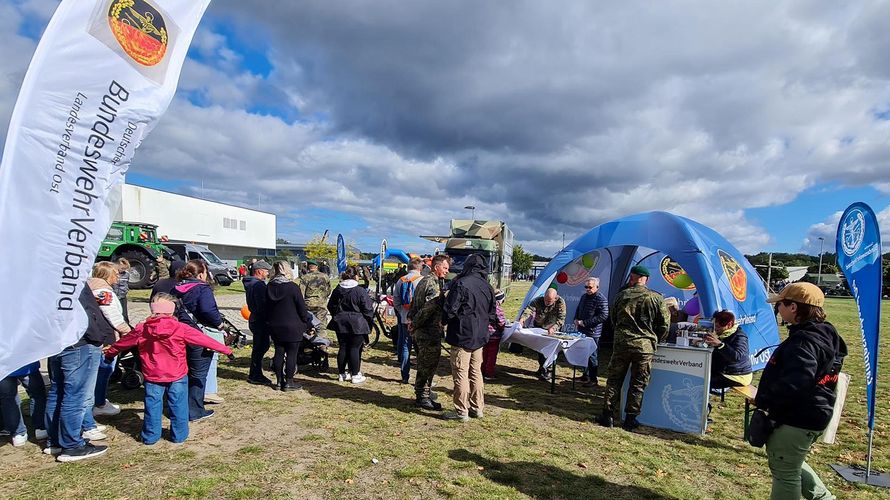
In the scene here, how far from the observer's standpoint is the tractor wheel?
53.9 ft

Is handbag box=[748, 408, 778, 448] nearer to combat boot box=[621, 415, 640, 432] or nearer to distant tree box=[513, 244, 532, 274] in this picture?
combat boot box=[621, 415, 640, 432]

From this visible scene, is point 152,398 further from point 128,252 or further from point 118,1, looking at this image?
point 128,252

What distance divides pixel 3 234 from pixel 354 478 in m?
2.85

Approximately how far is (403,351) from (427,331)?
1.42 m

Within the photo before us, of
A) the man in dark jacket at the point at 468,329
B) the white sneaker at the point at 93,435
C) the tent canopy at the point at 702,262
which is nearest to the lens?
the white sneaker at the point at 93,435

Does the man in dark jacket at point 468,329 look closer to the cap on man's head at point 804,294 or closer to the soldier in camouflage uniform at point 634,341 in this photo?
the soldier in camouflage uniform at point 634,341

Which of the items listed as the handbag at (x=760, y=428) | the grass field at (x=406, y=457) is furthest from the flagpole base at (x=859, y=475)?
the handbag at (x=760, y=428)

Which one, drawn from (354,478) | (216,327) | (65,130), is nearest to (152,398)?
(216,327)

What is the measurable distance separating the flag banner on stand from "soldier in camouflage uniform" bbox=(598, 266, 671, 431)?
465 cm

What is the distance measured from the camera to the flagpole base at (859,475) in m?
3.97

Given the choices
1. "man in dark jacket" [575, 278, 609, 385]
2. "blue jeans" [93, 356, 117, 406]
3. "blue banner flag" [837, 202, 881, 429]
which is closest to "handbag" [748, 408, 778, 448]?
"blue banner flag" [837, 202, 881, 429]

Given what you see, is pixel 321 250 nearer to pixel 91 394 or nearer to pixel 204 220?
pixel 204 220

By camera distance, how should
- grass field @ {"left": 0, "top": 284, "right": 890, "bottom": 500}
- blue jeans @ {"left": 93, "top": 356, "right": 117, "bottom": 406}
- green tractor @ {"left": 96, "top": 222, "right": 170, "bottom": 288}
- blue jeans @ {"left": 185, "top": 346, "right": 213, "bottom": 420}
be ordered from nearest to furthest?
1. grass field @ {"left": 0, "top": 284, "right": 890, "bottom": 500}
2. blue jeans @ {"left": 185, "top": 346, "right": 213, "bottom": 420}
3. blue jeans @ {"left": 93, "top": 356, "right": 117, "bottom": 406}
4. green tractor @ {"left": 96, "top": 222, "right": 170, "bottom": 288}

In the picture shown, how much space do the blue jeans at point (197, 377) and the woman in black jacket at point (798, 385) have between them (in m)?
4.91
